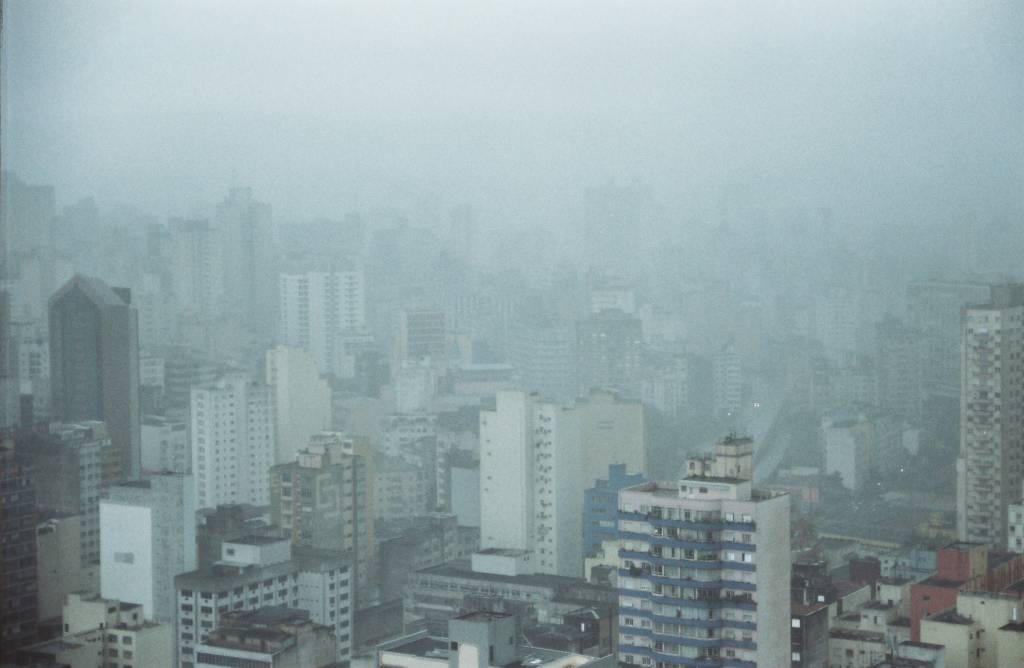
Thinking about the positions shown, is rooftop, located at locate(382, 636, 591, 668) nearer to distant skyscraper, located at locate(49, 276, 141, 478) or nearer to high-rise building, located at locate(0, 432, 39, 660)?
high-rise building, located at locate(0, 432, 39, 660)

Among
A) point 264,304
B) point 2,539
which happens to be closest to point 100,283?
point 264,304

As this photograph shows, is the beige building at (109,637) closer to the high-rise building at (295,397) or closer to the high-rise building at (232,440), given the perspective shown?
the high-rise building at (232,440)

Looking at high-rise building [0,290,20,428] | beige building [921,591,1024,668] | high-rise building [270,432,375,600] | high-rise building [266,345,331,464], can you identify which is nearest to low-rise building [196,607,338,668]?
high-rise building [270,432,375,600]

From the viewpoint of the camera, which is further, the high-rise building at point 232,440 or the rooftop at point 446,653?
the high-rise building at point 232,440

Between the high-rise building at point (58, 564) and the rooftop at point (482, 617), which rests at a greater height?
the rooftop at point (482, 617)

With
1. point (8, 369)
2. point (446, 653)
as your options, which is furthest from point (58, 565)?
point (446, 653)

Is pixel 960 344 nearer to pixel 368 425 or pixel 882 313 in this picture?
pixel 882 313

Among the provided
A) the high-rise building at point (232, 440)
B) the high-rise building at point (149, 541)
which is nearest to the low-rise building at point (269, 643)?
the high-rise building at point (149, 541)
